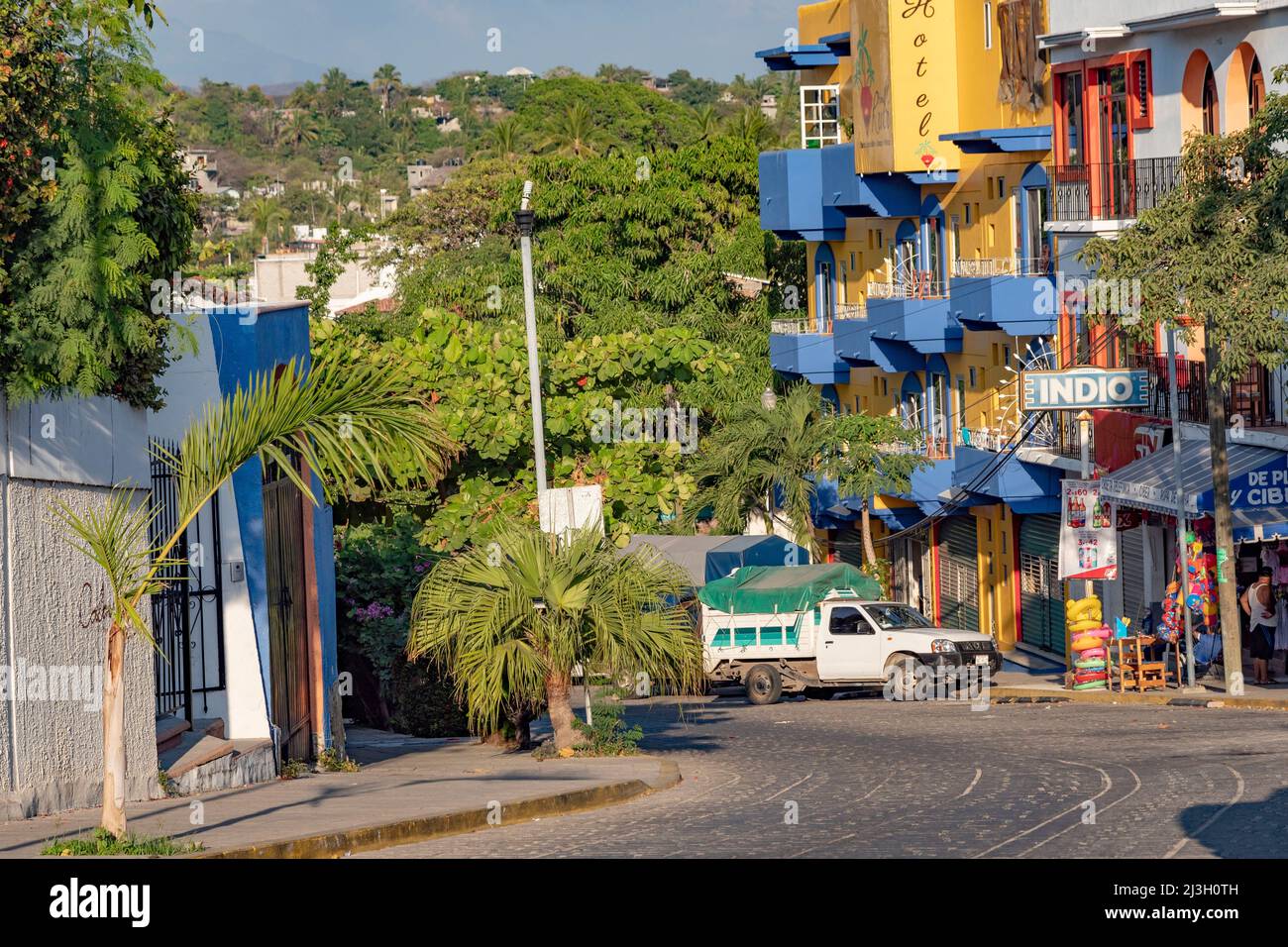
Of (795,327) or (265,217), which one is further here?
(265,217)

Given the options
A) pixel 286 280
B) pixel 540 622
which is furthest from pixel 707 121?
pixel 540 622

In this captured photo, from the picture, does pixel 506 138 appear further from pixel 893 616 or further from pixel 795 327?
pixel 893 616

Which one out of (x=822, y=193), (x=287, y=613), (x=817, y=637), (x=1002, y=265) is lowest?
(x=817, y=637)

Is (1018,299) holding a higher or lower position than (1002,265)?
lower

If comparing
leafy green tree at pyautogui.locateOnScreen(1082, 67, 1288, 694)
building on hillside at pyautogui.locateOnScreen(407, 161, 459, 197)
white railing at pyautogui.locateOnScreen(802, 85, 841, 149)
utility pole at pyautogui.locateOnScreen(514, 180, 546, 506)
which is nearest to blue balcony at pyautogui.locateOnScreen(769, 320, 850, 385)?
white railing at pyautogui.locateOnScreen(802, 85, 841, 149)

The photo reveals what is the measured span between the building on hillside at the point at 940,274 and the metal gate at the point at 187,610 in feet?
68.7

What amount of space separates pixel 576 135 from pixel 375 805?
88413 millimetres

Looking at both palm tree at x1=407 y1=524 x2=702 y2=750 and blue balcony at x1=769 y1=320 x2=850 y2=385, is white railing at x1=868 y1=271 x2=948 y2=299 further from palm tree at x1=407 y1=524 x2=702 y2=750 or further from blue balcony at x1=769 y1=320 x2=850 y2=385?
palm tree at x1=407 y1=524 x2=702 y2=750

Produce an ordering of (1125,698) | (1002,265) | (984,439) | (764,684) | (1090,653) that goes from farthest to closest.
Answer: (984,439)
(1002,265)
(764,684)
(1090,653)
(1125,698)

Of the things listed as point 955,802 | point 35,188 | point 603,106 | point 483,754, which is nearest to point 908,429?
point 483,754

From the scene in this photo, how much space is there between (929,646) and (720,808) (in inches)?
599

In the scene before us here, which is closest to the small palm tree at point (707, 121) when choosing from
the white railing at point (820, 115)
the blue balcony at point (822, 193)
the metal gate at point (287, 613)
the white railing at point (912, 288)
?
the white railing at point (820, 115)

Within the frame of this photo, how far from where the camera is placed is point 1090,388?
101 feet

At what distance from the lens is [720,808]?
15570mm
